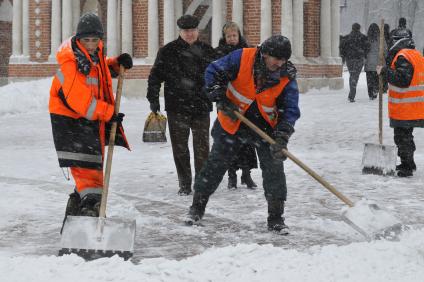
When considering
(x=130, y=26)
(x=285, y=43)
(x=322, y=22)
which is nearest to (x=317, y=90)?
(x=322, y=22)

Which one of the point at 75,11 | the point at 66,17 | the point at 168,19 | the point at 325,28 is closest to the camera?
the point at 168,19

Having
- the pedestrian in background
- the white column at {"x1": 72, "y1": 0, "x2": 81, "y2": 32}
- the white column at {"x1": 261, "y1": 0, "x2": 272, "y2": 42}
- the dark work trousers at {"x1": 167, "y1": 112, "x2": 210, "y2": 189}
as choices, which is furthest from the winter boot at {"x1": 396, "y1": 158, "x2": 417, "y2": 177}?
the white column at {"x1": 72, "y1": 0, "x2": 81, "y2": 32}

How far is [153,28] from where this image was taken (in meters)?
20.1

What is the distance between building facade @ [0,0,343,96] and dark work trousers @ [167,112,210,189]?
40.0ft

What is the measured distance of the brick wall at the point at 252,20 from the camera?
19.2m

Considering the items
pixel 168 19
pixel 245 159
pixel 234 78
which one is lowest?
pixel 245 159

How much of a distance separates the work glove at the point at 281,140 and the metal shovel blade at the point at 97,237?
1.28 metres

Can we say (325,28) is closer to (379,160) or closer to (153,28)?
→ (153,28)

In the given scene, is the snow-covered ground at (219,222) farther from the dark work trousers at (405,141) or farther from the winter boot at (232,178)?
the dark work trousers at (405,141)

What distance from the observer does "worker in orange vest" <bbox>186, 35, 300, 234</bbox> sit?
203 inches

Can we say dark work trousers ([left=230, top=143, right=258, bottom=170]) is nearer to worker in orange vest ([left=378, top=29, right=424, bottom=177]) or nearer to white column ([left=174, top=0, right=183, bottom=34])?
worker in orange vest ([left=378, top=29, right=424, bottom=177])

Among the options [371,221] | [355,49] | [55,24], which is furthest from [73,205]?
[55,24]

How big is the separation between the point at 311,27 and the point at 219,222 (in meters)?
15.7

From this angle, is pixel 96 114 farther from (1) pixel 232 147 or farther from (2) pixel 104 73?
(1) pixel 232 147
